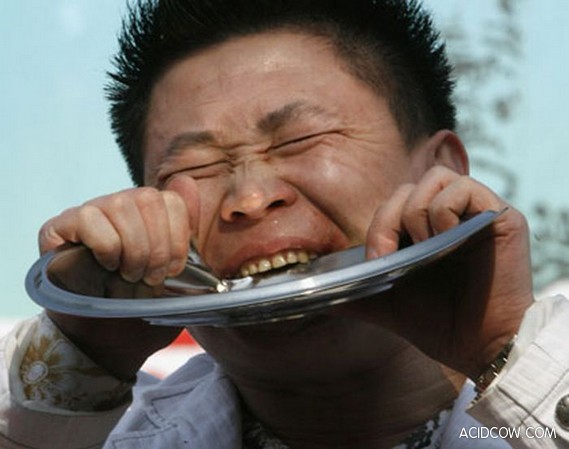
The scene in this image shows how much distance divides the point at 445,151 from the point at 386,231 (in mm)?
462

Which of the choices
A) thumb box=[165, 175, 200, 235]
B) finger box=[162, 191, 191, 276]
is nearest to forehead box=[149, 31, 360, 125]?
thumb box=[165, 175, 200, 235]

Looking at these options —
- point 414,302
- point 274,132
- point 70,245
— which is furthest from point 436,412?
point 70,245

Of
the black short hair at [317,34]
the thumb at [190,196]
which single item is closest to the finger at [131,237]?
the thumb at [190,196]

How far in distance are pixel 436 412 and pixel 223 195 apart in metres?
0.32

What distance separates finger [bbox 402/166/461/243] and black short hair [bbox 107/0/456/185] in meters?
0.35

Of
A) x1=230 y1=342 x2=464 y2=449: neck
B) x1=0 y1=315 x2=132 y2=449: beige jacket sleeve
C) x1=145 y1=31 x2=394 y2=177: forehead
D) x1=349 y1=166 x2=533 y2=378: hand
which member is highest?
x1=145 y1=31 x2=394 y2=177: forehead

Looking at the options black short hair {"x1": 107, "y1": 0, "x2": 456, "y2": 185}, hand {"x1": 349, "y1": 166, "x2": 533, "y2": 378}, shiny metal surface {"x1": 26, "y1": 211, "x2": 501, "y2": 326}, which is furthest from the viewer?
black short hair {"x1": 107, "y1": 0, "x2": 456, "y2": 185}

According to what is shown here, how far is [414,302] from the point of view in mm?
998

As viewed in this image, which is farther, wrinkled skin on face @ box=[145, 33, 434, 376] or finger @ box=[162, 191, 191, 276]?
wrinkled skin on face @ box=[145, 33, 434, 376]

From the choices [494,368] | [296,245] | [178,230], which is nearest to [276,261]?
[296,245]

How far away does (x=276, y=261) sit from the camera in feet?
3.51

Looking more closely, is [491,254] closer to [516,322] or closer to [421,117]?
[516,322]

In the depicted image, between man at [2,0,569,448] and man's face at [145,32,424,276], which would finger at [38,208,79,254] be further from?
man's face at [145,32,424,276]

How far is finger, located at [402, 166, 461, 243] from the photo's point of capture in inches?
35.3
